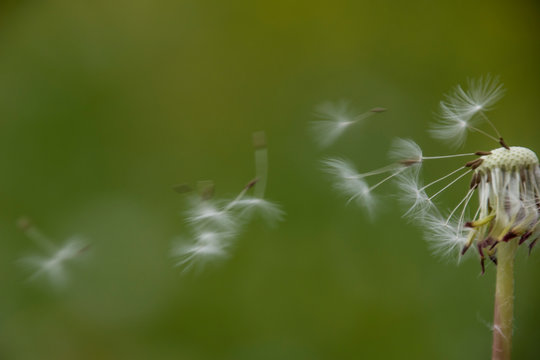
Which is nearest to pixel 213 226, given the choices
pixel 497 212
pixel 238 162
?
pixel 497 212

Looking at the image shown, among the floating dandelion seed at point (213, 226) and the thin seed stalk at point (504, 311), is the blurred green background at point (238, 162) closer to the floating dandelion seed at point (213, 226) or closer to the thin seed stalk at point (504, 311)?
the floating dandelion seed at point (213, 226)

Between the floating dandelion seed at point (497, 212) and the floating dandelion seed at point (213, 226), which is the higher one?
the floating dandelion seed at point (213, 226)

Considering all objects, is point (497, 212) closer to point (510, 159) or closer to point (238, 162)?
point (510, 159)

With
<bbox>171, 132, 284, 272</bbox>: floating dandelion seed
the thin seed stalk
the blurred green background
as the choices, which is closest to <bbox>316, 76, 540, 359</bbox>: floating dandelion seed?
the thin seed stalk

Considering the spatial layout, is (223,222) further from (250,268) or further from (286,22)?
(286,22)

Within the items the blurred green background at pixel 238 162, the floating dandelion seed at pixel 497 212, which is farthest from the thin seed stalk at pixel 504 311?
the blurred green background at pixel 238 162

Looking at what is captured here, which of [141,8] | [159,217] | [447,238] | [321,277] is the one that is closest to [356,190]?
[447,238]

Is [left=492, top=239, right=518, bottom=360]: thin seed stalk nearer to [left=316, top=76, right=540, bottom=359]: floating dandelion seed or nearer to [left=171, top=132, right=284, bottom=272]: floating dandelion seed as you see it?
[left=316, top=76, right=540, bottom=359]: floating dandelion seed
